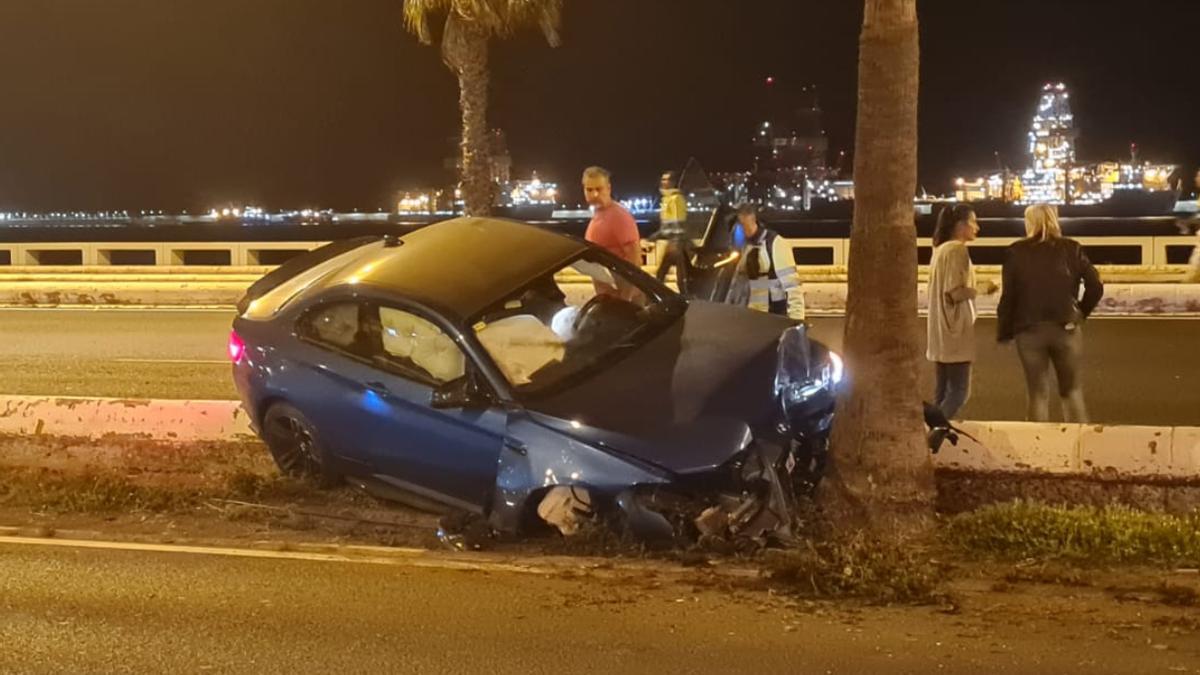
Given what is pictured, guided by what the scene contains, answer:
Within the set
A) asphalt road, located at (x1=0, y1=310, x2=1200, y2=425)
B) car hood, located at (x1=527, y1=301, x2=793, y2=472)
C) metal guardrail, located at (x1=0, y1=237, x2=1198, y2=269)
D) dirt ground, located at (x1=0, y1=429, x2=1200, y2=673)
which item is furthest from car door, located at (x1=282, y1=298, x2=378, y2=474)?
metal guardrail, located at (x1=0, y1=237, x2=1198, y2=269)

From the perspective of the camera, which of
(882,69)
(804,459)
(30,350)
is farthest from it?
(30,350)

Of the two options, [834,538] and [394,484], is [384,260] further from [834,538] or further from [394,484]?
[834,538]

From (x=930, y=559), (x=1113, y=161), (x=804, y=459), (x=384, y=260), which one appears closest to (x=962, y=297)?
(x=804, y=459)

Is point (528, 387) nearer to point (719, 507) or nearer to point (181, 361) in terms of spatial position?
point (719, 507)

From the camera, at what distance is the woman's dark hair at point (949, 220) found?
879 cm

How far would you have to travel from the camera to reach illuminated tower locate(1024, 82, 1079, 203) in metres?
142

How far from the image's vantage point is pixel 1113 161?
149 meters

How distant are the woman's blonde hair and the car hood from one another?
1.85 metres

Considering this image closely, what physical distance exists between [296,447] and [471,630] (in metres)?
2.62

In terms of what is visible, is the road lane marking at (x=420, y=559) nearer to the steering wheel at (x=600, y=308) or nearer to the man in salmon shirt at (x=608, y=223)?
the steering wheel at (x=600, y=308)

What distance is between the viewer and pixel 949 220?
8.85 metres

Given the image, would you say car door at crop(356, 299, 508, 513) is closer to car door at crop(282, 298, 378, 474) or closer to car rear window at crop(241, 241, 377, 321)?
car door at crop(282, 298, 378, 474)

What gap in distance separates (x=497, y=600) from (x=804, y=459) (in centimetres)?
207

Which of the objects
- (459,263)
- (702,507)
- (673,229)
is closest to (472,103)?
(673,229)
